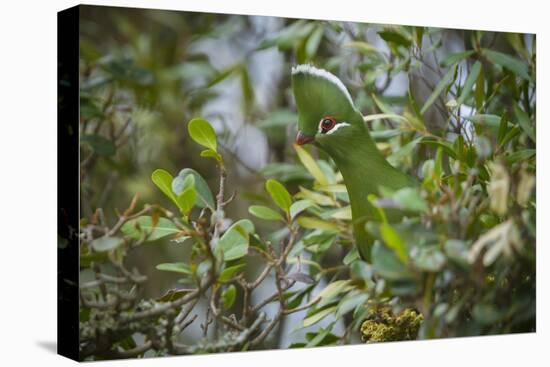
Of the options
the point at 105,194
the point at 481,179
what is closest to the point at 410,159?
the point at 481,179

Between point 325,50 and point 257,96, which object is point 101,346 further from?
point 325,50

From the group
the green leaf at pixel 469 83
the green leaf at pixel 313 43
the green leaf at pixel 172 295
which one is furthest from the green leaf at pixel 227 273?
the green leaf at pixel 469 83

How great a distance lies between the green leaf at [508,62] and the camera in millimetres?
4449

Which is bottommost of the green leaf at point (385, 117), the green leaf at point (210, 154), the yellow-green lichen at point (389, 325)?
the yellow-green lichen at point (389, 325)

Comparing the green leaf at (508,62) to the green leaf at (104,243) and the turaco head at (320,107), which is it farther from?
the green leaf at (104,243)

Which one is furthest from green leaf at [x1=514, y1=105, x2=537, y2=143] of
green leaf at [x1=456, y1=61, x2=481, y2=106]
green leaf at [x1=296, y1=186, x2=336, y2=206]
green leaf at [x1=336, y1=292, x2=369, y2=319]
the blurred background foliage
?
green leaf at [x1=336, y1=292, x2=369, y2=319]

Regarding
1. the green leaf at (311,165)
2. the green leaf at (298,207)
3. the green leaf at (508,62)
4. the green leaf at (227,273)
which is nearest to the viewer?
the green leaf at (227,273)

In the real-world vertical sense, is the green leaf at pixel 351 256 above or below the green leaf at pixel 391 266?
below

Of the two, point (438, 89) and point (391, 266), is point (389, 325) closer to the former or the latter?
point (391, 266)

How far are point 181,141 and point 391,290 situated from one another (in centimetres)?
106

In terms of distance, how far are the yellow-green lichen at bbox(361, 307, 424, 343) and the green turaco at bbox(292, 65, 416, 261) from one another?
32cm

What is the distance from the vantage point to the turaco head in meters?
4.18

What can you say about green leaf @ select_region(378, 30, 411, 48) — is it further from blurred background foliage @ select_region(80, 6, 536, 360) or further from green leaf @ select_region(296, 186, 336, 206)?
green leaf @ select_region(296, 186, 336, 206)

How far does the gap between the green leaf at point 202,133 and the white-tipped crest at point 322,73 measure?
19.4 inches
